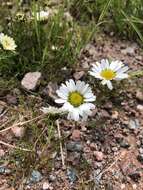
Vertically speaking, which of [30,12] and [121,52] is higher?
[30,12]

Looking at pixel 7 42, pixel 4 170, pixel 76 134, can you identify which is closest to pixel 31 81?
pixel 7 42

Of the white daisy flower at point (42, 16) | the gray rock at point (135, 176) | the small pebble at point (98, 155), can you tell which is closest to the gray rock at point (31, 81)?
the white daisy flower at point (42, 16)

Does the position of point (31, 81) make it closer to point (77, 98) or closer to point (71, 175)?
point (77, 98)

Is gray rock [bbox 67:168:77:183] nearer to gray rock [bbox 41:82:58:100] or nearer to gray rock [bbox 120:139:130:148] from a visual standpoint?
gray rock [bbox 120:139:130:148]

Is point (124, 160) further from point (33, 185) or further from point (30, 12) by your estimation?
point (30, 12)

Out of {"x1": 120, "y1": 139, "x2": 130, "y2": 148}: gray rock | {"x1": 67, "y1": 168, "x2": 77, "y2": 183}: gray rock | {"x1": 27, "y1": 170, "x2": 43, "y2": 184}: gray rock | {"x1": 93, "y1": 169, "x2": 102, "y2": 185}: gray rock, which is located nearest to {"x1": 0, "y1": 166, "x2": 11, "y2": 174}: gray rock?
{"x1": 27, "y1": 170, "x2": 43, "y2": 184}: gray rock

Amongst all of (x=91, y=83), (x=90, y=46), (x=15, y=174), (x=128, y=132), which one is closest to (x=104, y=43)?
(x=90, y=46)
